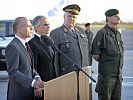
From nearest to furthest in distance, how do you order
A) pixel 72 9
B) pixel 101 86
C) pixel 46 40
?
pixel 46 40, pixel 72 9, pixel 101 86

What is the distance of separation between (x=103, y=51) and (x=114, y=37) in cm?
27

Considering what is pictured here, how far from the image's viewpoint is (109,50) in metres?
5.91

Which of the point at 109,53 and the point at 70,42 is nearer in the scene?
the point at 70,42

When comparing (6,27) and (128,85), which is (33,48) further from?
(6,27)

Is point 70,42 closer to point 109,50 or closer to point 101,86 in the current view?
point 109,50

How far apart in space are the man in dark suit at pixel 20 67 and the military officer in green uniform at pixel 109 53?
1.78 m

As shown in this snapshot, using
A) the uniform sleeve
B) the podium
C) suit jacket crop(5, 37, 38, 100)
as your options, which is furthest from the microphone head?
the uniform sleeve

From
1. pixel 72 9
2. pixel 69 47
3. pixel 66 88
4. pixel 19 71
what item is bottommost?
pixel 66 88

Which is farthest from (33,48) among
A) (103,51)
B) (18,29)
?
(103,51)

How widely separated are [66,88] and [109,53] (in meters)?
2.22

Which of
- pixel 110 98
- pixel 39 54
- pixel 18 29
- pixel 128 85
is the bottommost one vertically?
pixel 128 85

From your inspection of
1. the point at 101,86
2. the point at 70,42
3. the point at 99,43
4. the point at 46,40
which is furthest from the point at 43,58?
the point at 101,86

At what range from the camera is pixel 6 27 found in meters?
13.5

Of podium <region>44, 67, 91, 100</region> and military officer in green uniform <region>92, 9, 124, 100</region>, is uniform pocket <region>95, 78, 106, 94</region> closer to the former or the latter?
military officer in green uniform <region>92, 9, 124, 100</region>
